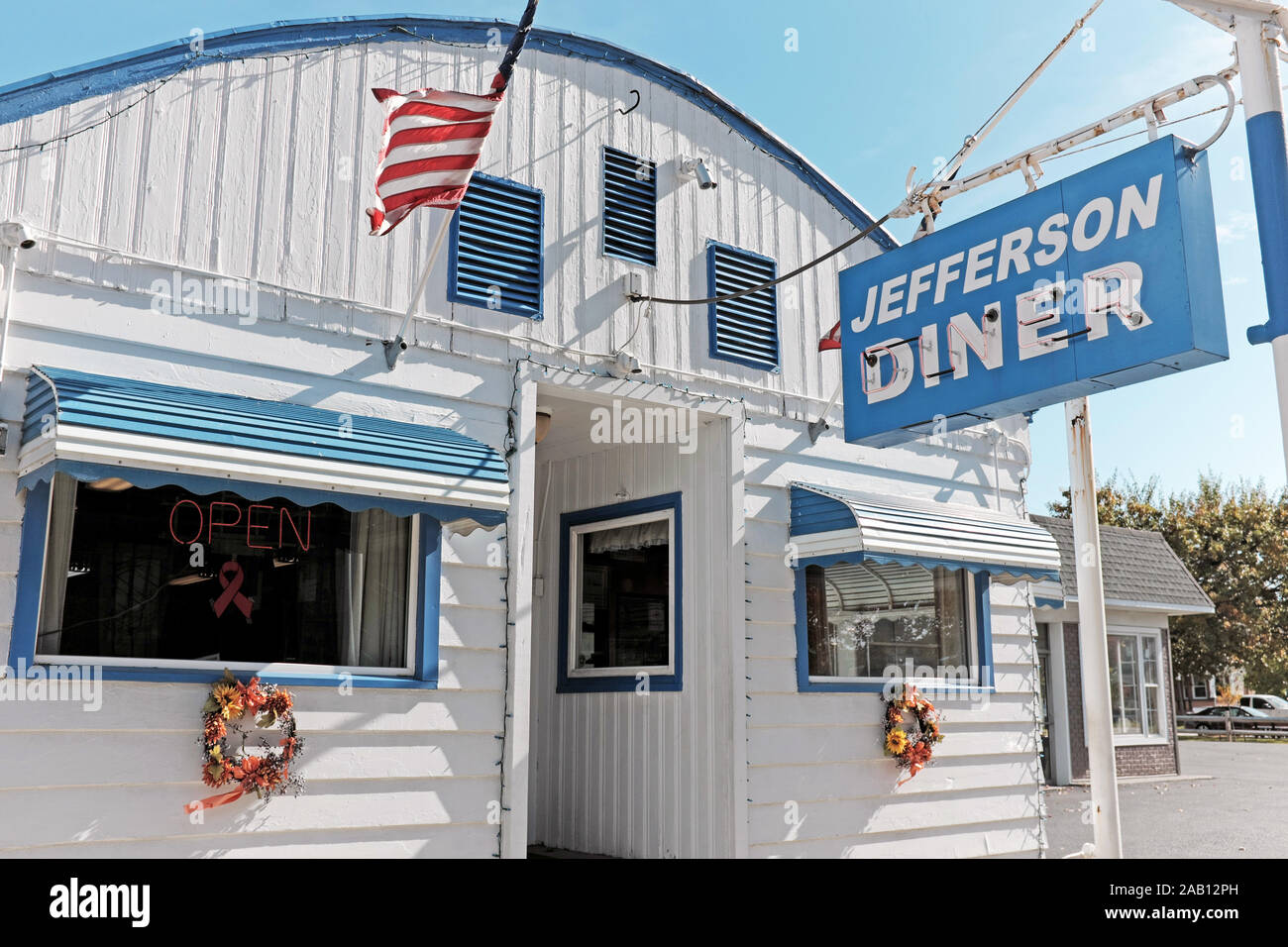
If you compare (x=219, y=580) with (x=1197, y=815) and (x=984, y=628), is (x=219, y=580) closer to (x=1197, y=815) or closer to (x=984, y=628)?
(x=984, y=628)

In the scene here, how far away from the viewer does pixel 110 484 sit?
17.0 ft

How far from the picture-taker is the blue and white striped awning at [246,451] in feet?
14.8

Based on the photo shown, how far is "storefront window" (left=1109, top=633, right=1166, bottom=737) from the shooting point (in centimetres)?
1773

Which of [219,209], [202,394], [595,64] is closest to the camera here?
[202,394]

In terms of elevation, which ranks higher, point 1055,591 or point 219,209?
point 219,209

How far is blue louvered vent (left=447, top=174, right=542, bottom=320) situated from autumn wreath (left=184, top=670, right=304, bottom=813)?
2544 mm

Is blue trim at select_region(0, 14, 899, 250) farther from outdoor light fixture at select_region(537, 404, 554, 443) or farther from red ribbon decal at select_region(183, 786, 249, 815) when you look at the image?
red ribbon decal at select_region(183, 786, 249, 815)

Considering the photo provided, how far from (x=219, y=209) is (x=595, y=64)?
289 centimetres

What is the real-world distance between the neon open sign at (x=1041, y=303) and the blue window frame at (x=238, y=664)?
2570mm

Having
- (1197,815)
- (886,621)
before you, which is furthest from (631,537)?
(1197,815)

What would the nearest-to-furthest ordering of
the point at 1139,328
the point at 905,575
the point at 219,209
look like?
the point at 1139,328, the point at 219,209, the point at 905,575

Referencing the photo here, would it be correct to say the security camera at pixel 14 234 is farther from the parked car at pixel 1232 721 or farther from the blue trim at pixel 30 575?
the parked car at pixel 1232 721
